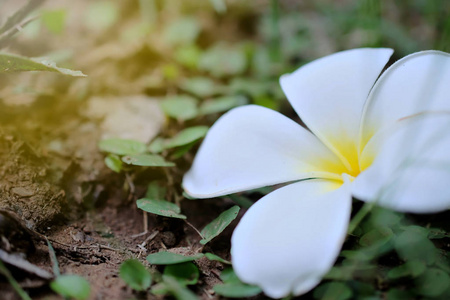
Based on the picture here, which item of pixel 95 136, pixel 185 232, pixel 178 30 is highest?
pixel 178 30

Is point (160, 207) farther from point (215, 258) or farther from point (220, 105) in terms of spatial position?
point (220, 105)

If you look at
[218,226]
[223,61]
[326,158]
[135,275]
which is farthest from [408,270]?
[223,61]

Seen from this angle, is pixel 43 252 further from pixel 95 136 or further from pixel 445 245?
pixel 445 245

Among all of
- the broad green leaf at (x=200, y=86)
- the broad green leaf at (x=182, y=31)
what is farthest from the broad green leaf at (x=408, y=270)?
the broad green leaf at (x=182, y=31)

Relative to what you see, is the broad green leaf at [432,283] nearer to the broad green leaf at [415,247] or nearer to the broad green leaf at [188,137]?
the broad green leaf at [415,247]

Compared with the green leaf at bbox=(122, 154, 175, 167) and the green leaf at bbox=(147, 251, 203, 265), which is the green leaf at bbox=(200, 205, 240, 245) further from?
the green leaf at bbox=(122, 154, 175, 167)

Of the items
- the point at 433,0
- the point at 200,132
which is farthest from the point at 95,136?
the point at 433,0
